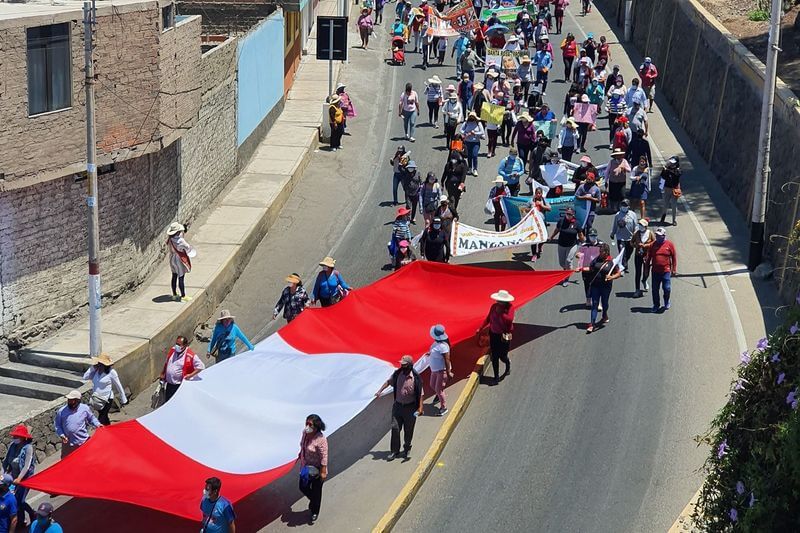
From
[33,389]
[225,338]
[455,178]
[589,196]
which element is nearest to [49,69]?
[33,389]

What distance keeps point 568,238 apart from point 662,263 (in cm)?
216

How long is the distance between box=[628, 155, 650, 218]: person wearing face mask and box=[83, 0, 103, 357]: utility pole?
478 inches

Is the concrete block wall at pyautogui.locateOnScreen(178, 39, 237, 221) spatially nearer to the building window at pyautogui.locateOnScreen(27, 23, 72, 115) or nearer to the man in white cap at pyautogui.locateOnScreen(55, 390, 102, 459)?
the building window at pyautogui.locateOnScreen(27, 23, 72, 115)

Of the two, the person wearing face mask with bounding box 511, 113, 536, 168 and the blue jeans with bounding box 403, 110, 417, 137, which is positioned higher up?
the person wearing face mask with bounding box 511, 113, 536, 168

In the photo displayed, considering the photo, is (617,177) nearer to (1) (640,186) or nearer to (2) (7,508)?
(1) (640,186)

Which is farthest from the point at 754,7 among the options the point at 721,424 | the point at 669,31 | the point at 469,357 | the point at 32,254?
the point at 721,424

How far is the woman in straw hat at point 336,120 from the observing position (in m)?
34.7

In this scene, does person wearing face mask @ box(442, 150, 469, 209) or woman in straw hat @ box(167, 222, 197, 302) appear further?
person wearing face mask @ box(442, 150, 469, 209)

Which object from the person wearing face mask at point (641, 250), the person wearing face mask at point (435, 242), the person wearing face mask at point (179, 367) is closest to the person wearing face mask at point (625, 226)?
the person wearing face mask at point (641, 250)

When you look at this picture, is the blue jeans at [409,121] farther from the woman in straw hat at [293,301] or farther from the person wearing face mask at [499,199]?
the woman in straw hat at [293,301]

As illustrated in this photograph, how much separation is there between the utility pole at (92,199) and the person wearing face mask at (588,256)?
845 centimetres

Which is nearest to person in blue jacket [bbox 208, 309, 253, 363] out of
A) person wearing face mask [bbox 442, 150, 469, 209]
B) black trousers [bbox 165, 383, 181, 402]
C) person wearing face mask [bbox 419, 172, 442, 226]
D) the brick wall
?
black trousers [bbox 165, 383, 181, 402]

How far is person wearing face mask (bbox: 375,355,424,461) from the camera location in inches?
734

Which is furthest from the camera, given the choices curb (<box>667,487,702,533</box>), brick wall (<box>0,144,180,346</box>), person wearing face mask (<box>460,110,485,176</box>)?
person wearing face mask (<box>460,110,485,176</box>)
